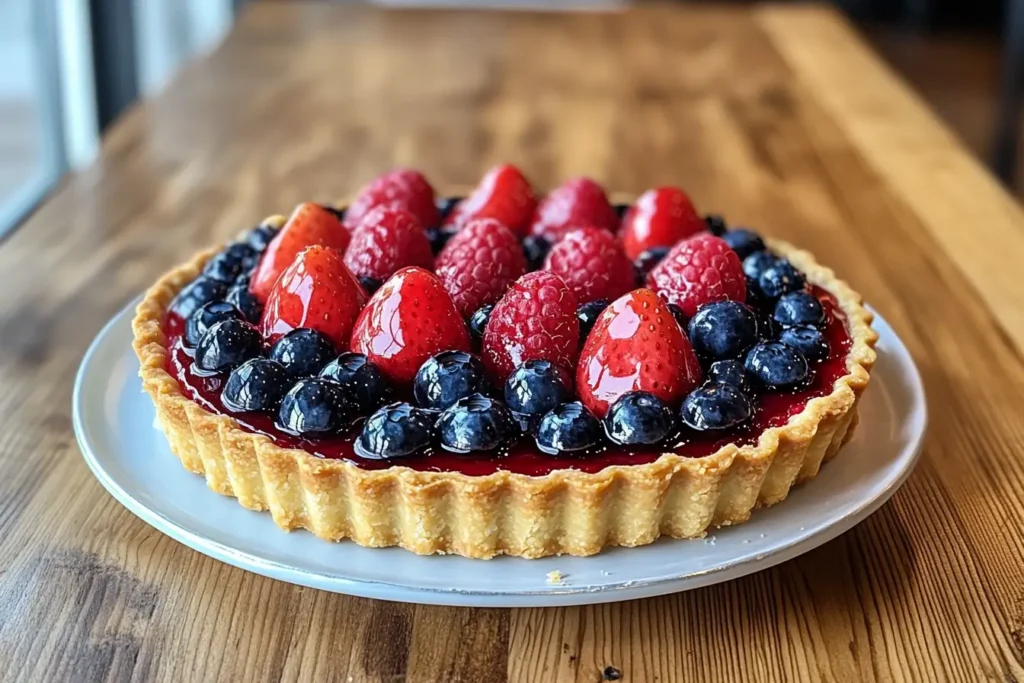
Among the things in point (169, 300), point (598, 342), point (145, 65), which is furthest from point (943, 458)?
point (145, 65)

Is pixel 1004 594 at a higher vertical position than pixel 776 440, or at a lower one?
lower

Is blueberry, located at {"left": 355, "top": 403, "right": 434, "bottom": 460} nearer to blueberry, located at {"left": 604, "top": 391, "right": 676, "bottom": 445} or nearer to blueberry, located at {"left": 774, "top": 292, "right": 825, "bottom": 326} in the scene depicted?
blueberry, located at {"left": 604, "top": 391, "right": 676, "bottom": 445}

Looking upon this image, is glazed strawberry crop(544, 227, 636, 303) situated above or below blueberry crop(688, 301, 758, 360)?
below

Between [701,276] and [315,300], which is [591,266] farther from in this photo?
[315,300]

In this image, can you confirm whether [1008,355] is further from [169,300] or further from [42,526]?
[42,526]

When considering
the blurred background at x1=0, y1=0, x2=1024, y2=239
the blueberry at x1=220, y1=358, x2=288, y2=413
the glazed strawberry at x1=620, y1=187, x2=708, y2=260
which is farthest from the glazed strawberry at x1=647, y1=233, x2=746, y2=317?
the blurred background at x1=0, y1=0, x2=1024, y2=239

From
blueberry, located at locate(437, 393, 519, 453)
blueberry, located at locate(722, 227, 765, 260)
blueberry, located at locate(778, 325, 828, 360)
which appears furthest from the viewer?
blueberry, located at locate(722, 227, 765, 260)
